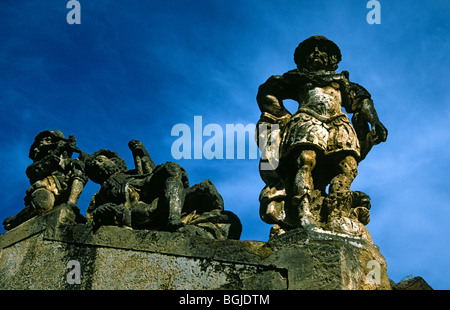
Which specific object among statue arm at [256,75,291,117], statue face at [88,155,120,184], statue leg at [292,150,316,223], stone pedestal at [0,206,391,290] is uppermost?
statue arm at [256,75,291,117]

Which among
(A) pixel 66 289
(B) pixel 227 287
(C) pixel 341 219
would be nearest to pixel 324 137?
(C) pixel 341 219

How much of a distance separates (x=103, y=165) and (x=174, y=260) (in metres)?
2.17

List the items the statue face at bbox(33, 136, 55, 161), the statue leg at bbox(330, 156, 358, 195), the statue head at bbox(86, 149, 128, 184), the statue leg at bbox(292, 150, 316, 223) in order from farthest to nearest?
the statue face at bbox(33, 136, 55, 161) → the statue head at bbox(86, 149, 128, 184) → the statue leg at bbox(330, 156, 358, 195) → the statue leg at bbox(292, 150, 316, 223)

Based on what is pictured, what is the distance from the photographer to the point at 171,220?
295 inches

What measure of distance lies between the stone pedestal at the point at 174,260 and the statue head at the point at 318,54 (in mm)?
2728

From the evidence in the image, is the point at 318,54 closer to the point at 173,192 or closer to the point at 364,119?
the point at 364,119

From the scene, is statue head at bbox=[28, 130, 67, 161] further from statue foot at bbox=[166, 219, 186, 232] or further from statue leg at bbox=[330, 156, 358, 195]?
statue leg at bbox=[330, 156, 358, 195]

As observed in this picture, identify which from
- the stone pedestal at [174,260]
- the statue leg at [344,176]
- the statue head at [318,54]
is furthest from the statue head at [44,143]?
the statue leg at [344,176]

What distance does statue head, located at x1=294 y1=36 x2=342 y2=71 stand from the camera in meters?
8.65

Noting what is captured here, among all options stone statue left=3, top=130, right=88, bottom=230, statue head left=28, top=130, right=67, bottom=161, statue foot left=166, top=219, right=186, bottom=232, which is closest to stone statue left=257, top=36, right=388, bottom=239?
statue foot left=166, top=219, right=186, bottom=232

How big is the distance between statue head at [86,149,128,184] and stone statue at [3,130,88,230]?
291 millimetres

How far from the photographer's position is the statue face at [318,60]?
8.63 metres

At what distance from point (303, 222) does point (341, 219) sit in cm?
43

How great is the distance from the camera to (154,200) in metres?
8.01
